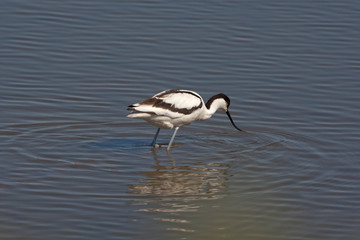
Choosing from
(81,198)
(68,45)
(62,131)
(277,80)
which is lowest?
(81,198)

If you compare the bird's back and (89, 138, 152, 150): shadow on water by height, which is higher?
the bird's back

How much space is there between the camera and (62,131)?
11352 millimetres

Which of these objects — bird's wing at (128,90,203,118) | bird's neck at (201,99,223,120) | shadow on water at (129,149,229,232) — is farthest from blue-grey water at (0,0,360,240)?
bird's wing at (128,90,203,118)

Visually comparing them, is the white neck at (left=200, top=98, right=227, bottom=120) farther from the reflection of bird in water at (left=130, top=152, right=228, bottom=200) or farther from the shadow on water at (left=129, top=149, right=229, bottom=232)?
the reflection of bird in water at (left=130, top=152, right=228, bottom=200)

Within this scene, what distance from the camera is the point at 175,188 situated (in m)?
9.55

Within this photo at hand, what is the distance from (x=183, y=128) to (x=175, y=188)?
2658 mm

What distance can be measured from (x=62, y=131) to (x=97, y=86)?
6.23 feet

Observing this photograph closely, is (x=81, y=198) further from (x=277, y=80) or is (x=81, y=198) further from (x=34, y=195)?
(x=277, y=80)

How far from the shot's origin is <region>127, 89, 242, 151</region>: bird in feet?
35.4

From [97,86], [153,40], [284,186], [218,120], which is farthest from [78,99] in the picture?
[284,186]

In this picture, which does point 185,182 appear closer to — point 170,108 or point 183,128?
point 170,108

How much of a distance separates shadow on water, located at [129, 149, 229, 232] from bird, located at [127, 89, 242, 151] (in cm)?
42

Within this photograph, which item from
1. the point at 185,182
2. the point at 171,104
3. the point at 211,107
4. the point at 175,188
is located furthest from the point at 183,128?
the point at 175,188

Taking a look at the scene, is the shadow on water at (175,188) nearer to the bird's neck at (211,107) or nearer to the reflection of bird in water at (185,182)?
the reflection of bird in water at (185,182)
